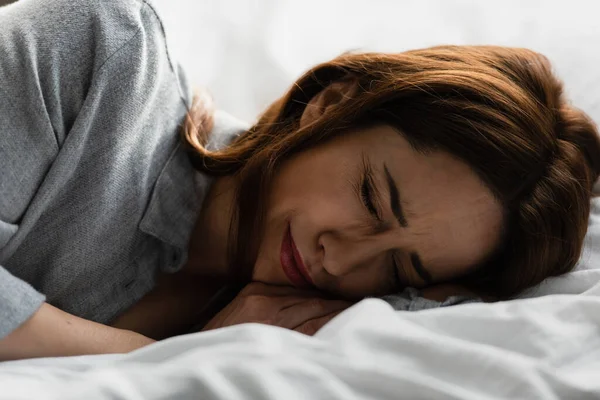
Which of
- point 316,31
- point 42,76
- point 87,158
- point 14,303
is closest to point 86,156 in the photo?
point 87,158

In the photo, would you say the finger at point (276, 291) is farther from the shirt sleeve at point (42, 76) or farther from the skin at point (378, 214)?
the shirt sleeve at point (42, 76)

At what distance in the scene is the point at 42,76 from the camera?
79 cm

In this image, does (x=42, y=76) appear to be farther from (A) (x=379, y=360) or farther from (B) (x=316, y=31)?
(B) (x=316, y=31)

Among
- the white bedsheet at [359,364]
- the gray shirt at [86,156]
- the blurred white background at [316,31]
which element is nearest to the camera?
the white bedsheet at [359,364]

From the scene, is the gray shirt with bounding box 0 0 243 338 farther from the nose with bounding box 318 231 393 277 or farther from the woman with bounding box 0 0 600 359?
the nose with bounding box 318 231 393 277

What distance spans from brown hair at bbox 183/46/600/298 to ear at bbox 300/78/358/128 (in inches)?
0.5

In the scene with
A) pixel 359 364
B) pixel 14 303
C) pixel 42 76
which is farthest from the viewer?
pixel 42 76

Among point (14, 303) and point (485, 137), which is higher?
point (485, 137)

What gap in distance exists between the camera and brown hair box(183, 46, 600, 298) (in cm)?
83

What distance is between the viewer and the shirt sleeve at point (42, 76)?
756mm

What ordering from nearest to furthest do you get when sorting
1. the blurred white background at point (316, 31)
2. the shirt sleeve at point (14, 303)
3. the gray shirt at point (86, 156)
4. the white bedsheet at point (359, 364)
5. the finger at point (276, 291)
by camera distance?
the white bedsheet at point (359, 364), the shirt sleeve at point (14, 303), the gray shirt at point (86, 156), the finger at point (276, 291), the blurred white background at point (316, 31)

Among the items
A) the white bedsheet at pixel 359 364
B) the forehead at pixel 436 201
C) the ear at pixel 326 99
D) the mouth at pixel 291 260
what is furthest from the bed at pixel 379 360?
the ear at pixel 326 99

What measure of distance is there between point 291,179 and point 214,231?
0.17m

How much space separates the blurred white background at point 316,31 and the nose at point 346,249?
52 cm
